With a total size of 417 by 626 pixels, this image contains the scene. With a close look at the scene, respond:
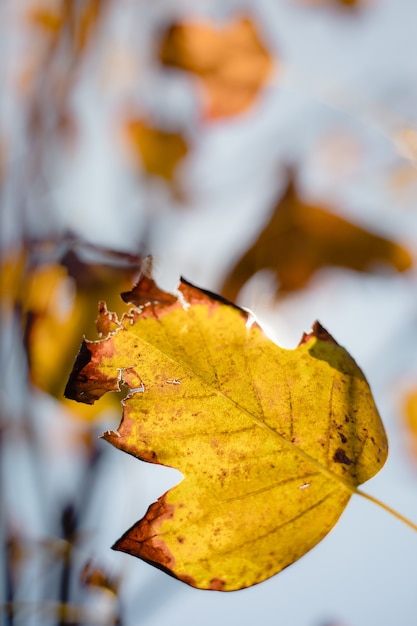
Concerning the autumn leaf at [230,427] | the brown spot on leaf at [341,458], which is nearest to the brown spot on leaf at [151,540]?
the autumn leaf at [230,427]

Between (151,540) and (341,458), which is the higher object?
(341,458)

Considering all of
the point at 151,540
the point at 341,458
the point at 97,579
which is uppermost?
the point at 341,458

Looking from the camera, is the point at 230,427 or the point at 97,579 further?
the point at 97,579

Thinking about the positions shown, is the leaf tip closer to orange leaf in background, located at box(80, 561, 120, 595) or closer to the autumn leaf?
the autumn leaf

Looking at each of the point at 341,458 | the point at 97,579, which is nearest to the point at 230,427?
the point at 341,458

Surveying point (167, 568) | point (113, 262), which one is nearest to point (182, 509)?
point (167, 568)

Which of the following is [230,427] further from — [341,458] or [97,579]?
[97,579]

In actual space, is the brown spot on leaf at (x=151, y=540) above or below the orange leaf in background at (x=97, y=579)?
above

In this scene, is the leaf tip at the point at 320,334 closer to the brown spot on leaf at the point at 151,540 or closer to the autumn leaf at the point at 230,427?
the autumn leaf at the point at 230,427
